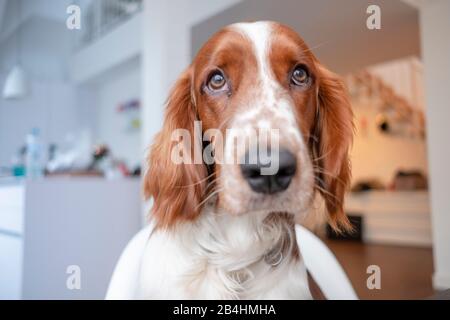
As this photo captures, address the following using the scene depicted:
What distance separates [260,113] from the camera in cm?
56

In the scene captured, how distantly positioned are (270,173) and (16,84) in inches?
39.2

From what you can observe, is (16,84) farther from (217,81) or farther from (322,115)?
(322,115)

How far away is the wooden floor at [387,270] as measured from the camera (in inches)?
31.9

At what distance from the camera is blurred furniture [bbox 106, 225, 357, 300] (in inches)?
28.7

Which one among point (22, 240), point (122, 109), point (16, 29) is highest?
point (16, 29)

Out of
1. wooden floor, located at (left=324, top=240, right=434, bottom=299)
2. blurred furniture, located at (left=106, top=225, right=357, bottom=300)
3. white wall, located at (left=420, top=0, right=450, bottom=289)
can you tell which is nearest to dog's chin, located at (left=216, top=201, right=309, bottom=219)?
blurred furniture, located at (left=106, top=225, right=357, bottom=300)

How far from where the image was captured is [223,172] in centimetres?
56

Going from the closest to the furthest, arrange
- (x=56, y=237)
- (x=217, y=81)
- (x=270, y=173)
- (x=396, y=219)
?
(x=270, y=173), (x=217, y=81), (x=56, y=237), (x=396, y=219)

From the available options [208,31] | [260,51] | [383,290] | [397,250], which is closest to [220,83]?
[260,51]

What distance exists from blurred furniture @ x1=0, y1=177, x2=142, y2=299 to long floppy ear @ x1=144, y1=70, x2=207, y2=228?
227mm

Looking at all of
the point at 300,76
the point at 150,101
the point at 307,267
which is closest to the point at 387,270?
the point at 307,267

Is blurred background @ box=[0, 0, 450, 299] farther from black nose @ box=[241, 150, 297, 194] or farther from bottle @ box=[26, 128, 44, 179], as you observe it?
black nose @ box=[241, 150, 297, 194]

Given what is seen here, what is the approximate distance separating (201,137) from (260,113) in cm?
13
